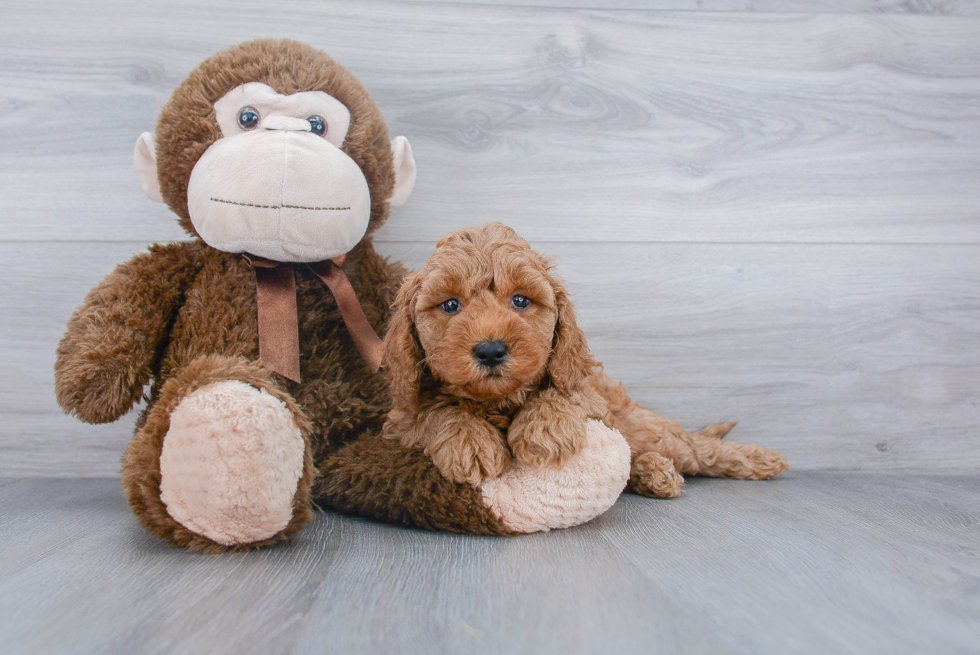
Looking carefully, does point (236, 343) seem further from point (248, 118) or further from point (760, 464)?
point (760, 464)

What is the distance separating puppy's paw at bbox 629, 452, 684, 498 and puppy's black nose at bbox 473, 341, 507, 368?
1.52 feet

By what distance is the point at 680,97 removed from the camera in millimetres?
1522

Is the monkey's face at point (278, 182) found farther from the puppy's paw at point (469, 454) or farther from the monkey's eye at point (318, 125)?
the puppy's paw at point (469, 454)

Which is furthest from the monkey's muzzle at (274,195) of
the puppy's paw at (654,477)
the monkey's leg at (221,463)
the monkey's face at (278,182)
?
the puppy's paw at (654,477)

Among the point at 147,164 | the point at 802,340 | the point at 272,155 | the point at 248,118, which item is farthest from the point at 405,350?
the point at 802,340

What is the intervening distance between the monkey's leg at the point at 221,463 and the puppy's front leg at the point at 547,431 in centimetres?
31

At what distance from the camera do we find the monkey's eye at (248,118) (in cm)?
110

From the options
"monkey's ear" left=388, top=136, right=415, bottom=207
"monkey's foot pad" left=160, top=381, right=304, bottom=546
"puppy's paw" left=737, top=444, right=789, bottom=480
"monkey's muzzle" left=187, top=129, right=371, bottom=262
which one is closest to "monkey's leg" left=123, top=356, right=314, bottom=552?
"monkey's foot pad" left=160, top=381, right=304, bottom=546

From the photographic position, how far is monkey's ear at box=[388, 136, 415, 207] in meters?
1.28

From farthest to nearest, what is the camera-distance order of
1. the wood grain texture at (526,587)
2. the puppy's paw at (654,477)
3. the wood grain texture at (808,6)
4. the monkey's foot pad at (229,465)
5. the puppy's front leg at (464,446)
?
the wood grain texture at (808,6), the puppy's paw at (654,477), the puppy's front leg at (464,446), the monkey's foot pad at (229,465), the wood grain texture at (526,587)

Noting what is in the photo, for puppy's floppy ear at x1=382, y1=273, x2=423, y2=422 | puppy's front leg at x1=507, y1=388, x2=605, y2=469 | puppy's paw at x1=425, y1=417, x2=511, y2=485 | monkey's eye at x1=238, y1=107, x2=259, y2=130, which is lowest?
puppy's paw at x1=425, y1=417, x2=511, y2=485

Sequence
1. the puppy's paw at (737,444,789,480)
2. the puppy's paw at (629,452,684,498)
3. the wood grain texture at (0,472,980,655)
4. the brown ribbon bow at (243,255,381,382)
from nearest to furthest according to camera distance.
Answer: the wood grain texture at (0,472,980,655) → the brown ribbon bow at (243,255,381,382) → the puppy's paw at (629,452,684,498) → the puppy's paw at (737,444,789,480)

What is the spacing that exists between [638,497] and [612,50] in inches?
39.8

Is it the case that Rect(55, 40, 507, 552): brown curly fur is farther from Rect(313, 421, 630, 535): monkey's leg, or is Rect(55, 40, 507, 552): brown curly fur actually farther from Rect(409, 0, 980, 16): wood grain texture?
Rect(409, 0, 980, 16): wood grain texture
